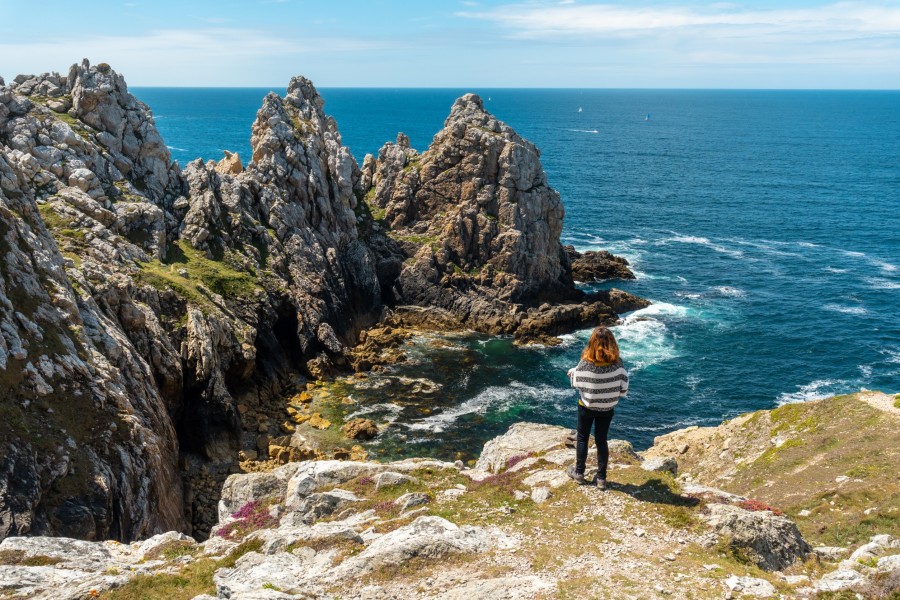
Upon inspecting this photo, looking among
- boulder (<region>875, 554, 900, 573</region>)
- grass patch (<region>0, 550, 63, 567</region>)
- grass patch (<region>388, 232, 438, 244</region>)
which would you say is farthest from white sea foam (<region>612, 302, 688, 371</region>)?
grass patch (<region>0, 550, 63, 567</region>)

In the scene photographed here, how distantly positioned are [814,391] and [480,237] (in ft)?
133

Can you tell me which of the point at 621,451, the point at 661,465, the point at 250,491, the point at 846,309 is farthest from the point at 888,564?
the point at 846,309

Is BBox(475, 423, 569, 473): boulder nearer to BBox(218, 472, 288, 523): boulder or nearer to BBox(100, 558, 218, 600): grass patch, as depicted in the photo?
BBox(218, 472, 288, 523): boulder

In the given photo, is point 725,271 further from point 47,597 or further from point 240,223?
point 47,597

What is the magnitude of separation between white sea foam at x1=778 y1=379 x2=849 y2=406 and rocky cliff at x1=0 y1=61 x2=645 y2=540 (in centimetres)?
2391

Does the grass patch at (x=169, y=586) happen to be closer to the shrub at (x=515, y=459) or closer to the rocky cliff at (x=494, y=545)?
the rocky cliff at (x=494, y=545)

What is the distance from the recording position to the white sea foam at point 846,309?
78938 mm

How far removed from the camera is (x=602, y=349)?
58.2ft

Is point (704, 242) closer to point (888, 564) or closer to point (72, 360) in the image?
point (72, 360)

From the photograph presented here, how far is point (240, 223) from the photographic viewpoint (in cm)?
6469

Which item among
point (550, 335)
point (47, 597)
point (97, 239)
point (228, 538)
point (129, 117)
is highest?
point (129, 117)

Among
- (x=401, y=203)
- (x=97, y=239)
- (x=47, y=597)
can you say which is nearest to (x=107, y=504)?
(x=47, y=597)

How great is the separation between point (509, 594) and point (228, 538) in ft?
34.9

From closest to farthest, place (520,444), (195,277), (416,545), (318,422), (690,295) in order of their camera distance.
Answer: (416,545), (520,444), (318,422), (195,277), (690,295)
